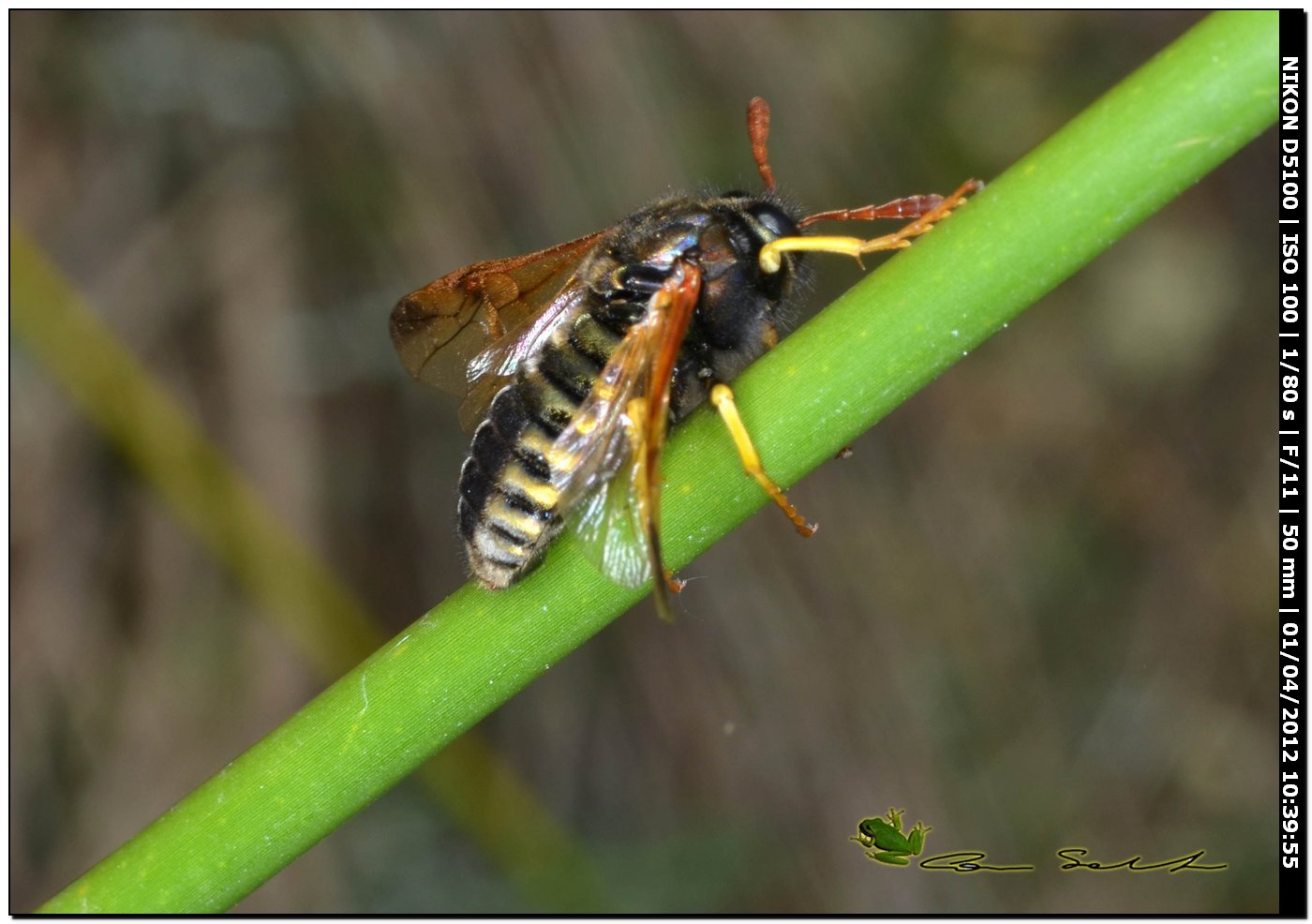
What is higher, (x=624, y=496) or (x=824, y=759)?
(x=624, y=496)

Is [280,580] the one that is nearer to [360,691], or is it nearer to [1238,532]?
Result: [360,691]

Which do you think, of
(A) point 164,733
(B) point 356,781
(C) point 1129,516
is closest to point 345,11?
(A) point 164,733

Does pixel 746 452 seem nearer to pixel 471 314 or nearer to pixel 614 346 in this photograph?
pixel 614 346

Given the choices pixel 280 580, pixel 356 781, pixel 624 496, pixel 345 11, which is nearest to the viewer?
pixel 356 781

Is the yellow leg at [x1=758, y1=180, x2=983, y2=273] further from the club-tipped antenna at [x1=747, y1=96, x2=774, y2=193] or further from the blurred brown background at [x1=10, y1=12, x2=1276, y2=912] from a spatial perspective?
the blurred brown background at [x1=10, y1=12, x2=1276, y2=912]

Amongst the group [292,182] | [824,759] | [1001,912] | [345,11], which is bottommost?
[1001,912]
